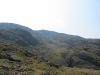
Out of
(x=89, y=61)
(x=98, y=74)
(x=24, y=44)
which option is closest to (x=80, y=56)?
(x=89, y=61)

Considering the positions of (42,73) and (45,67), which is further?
(45,67)

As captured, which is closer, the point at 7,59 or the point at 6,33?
the point at 7,59

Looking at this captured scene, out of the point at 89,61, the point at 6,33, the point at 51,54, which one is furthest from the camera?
the point at 6,33

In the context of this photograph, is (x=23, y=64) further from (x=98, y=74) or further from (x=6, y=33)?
(x=6, y=33)

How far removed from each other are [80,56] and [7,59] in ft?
315

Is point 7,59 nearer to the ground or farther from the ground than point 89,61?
farther from the ground

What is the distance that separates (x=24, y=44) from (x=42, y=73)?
12160 centimetres

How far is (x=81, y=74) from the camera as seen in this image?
4853cm

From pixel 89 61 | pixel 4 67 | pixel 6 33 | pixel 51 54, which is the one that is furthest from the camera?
pixel 6 33

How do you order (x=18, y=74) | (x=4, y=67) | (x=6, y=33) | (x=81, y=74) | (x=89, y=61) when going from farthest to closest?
(x=6, y=33), (x=89, y=61), (x=81, y=74), (x=4, y=67), (x=18, y=74)

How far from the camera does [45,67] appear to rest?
5028cm

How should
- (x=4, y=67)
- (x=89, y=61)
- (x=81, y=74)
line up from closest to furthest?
1. (x=4, y=67)
2. (x=81, y=74)
3. (x=89, y=61)

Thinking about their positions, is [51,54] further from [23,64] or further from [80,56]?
[23,64]

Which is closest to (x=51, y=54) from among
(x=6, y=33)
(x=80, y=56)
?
(x=80, y=56)
